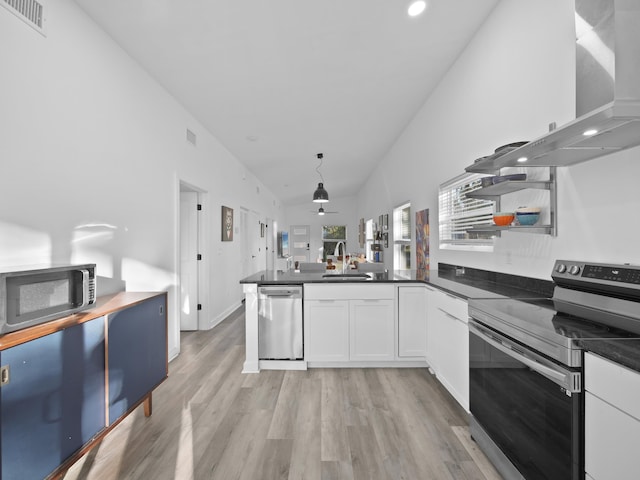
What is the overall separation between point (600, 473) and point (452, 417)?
129cm

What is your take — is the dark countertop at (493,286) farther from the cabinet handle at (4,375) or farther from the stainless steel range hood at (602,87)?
the cabinet handle at (4,375)

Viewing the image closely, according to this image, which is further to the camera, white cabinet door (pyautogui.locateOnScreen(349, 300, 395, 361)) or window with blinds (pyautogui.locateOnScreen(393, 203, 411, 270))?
window with blinds (pyautogui.locateOnScreen(393, 203, 411, 270))

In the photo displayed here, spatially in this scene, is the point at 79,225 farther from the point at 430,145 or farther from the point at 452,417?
the point at 430,145

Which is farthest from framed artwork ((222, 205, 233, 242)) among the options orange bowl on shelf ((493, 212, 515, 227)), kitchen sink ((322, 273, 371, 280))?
orange bowl on shelf ((493, 212, 515, 227))

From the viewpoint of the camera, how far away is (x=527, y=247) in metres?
2.16

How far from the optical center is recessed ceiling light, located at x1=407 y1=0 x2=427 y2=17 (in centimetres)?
229

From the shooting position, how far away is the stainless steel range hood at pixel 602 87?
1219 millimetres

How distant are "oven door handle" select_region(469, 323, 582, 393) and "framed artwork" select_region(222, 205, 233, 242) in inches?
165

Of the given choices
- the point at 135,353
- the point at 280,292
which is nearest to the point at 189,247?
the point at 280,292

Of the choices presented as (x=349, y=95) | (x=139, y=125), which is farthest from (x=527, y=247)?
(x=139, y=125)

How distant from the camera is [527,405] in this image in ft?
4.56

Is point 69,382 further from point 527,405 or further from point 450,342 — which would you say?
point 450,342

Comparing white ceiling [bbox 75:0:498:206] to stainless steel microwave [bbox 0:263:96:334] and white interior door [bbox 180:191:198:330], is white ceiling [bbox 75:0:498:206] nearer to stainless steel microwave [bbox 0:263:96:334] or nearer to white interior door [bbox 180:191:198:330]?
white interior door [bbox 180:191:198:330]

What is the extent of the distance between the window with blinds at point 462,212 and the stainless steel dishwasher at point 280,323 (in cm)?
165
